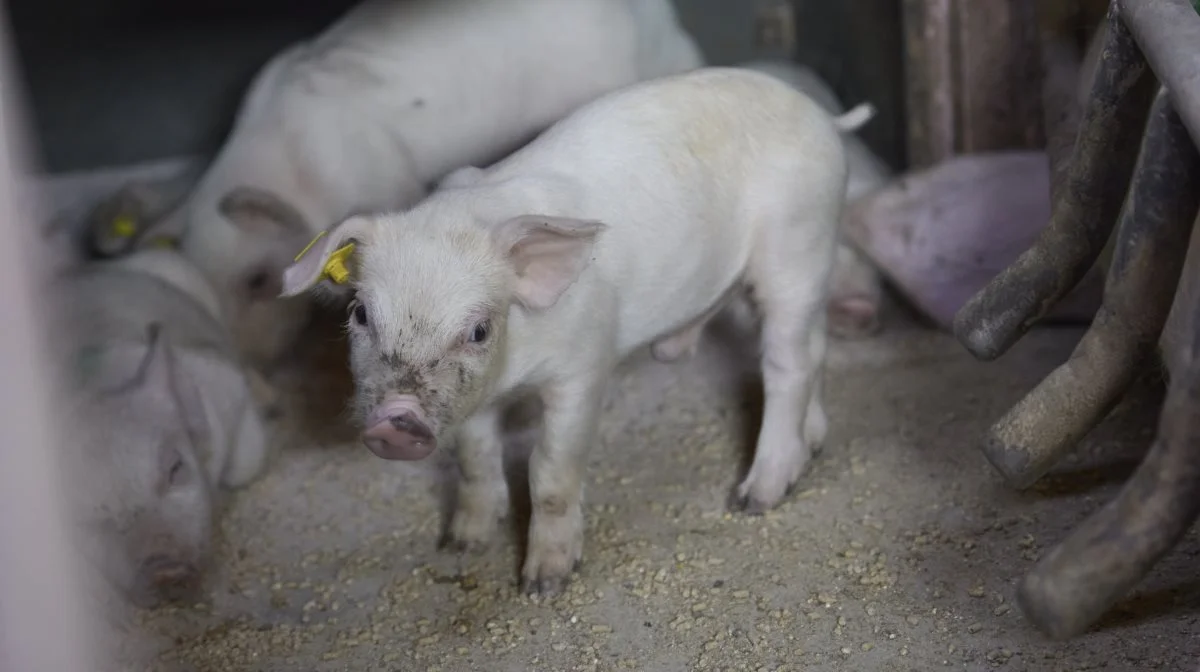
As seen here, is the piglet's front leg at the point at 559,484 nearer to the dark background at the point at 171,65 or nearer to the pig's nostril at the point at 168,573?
the pig's nostril at the point at 168,573

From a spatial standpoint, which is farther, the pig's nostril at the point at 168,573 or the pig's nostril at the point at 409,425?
the pig's nostril at the point at 168,573

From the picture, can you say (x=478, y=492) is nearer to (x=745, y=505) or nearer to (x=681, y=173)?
(x=745, y=505)

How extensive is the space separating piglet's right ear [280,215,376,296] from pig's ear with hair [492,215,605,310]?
29 cm

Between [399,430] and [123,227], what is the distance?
2.70m

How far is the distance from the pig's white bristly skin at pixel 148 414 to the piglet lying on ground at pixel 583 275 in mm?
771

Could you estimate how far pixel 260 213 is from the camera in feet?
14.7

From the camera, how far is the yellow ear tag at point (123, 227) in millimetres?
4898

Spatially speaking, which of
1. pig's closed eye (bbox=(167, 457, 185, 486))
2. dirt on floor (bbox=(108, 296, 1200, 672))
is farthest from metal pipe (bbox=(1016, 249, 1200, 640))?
pig's closed eye (bbox=(167, 457, 185, 486))

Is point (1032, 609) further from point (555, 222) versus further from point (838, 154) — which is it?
point (838, 154)

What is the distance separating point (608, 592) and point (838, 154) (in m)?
1.33

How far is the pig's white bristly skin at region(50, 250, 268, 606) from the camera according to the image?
345 cm

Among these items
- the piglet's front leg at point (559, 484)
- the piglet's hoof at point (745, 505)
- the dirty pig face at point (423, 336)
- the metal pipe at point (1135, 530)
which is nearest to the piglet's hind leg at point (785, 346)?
the piglet's hoof at point (745, 505)

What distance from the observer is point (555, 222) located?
2.78 m

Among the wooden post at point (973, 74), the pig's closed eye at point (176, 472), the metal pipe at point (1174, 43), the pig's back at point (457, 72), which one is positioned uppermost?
the metal pipe at point (1174, 43)
